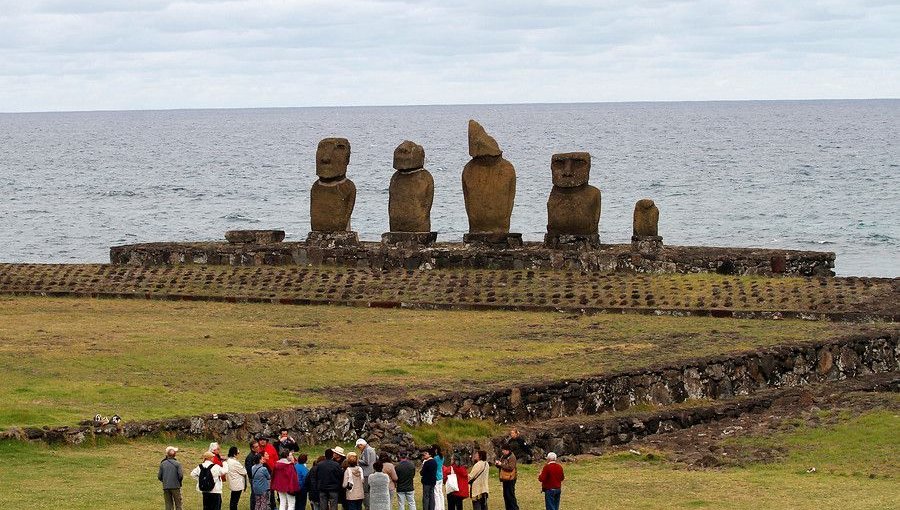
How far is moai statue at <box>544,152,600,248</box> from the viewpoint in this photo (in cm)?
3850

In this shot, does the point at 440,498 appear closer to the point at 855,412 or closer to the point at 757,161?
the point at 855,412

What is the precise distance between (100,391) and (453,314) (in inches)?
415

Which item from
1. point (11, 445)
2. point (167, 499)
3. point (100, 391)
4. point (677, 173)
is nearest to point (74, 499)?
point (167, 499)

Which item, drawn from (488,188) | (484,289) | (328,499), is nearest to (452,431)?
(328,499)

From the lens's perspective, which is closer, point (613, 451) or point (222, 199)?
point (613, 451)

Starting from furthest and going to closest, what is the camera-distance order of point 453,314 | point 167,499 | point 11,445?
point 453,314
point 11,445
point 167,499

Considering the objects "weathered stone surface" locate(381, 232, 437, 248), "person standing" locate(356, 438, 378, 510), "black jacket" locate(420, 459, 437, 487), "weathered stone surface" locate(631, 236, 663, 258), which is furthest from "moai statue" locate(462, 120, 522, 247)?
"black jacket" locate(420, 459, 437, 487)

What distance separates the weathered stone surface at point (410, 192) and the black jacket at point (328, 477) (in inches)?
827

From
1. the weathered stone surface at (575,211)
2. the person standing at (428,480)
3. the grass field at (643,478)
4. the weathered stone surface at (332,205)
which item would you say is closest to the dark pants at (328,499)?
the person standing at (428,480)

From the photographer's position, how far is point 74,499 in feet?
63.3

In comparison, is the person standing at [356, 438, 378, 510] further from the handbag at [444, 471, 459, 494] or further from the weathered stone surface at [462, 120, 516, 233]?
the weathered stone surface at [462, 120, 516, 233]

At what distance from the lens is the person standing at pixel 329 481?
740 inches

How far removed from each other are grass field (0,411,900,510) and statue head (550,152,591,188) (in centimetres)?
1469

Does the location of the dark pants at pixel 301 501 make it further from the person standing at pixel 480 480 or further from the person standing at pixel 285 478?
the person standing at pixel 480 480
